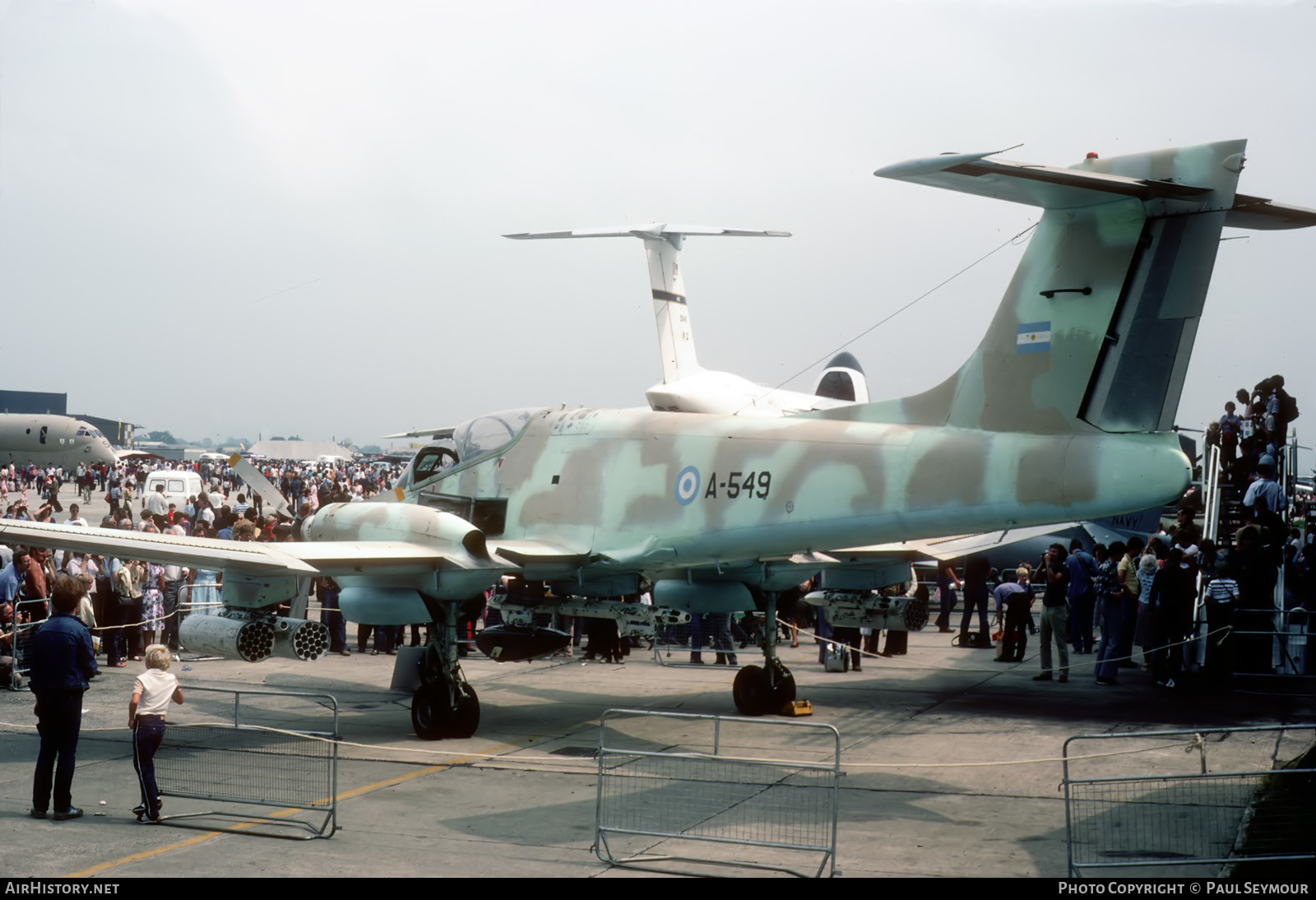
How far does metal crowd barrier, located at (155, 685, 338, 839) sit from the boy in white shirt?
9.4 inches

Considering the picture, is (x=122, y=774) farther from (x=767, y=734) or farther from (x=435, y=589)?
(x=767, y=734)

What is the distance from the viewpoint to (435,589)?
13.0 metres

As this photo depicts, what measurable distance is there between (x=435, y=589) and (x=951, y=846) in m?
6.57

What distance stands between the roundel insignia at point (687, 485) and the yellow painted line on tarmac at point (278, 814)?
3.44 meters

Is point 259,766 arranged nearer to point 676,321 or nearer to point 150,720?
point 150,720

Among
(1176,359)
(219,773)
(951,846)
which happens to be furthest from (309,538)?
(1176,359)

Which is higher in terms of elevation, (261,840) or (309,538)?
(309,538)

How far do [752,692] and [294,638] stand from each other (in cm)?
594

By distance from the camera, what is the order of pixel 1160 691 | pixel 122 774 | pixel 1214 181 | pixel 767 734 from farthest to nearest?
pixel 1160 691, pixel 767 734, pixel 122 774, pixel 1214 181

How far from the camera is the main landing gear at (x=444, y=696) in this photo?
13.3 meters

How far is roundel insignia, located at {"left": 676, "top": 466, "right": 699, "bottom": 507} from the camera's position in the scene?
13102 millimetres

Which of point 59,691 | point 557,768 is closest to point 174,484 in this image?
point 557,768

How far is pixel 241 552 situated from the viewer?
12008 mm

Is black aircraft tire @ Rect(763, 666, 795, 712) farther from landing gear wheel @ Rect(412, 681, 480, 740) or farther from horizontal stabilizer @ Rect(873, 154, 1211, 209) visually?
horizontal stabilizer @ Rect(873, 154, 1211, 209)
